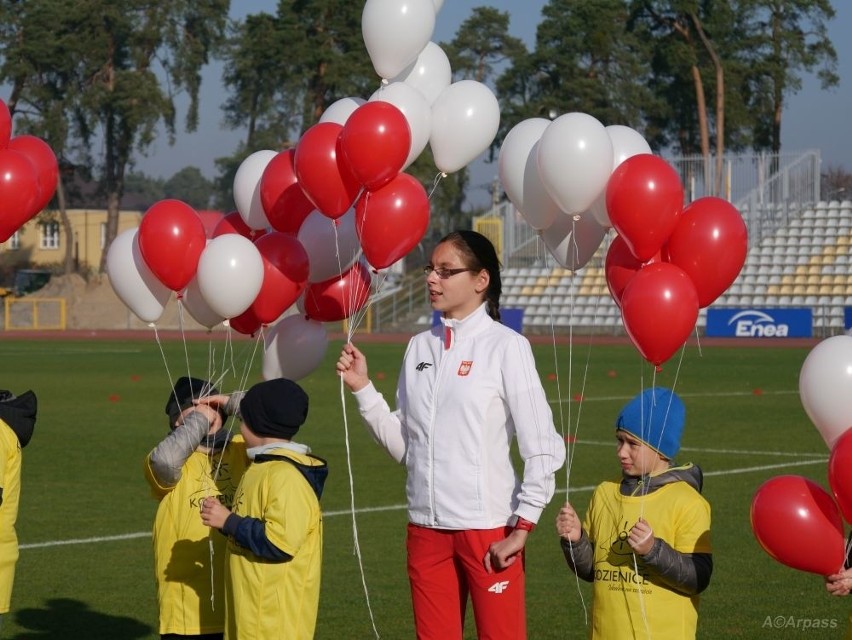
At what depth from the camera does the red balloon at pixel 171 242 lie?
5504 millimetres

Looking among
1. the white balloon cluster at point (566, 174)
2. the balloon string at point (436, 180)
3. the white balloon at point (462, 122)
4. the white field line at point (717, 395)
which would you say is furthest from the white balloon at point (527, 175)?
the white field line at point (717, 395)

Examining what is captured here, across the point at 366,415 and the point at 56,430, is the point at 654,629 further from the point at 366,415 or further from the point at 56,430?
the point at 56,430

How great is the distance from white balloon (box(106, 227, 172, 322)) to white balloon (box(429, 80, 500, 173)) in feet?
4.22

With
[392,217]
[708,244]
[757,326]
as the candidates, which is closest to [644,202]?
[708,244]

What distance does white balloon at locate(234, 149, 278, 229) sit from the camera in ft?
19.1

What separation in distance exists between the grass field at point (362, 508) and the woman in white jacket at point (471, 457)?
921 mm

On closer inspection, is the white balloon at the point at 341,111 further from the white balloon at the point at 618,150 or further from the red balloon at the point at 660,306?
the red balloon at the point at 660,306

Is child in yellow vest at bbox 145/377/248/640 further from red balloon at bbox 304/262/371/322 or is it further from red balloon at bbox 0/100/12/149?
red balloon at bbox 0/100/12/149

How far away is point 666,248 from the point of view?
514 centimetres

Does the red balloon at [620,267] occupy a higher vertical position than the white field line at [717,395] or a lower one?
higher

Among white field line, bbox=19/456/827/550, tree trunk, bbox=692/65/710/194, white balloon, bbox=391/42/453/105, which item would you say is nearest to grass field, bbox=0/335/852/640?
white field line, bbox=19/456/827/550

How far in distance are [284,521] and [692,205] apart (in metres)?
1.89

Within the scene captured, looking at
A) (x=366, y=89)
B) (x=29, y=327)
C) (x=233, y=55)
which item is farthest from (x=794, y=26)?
(x=29, y=327)

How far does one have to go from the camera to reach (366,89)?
52.2m
